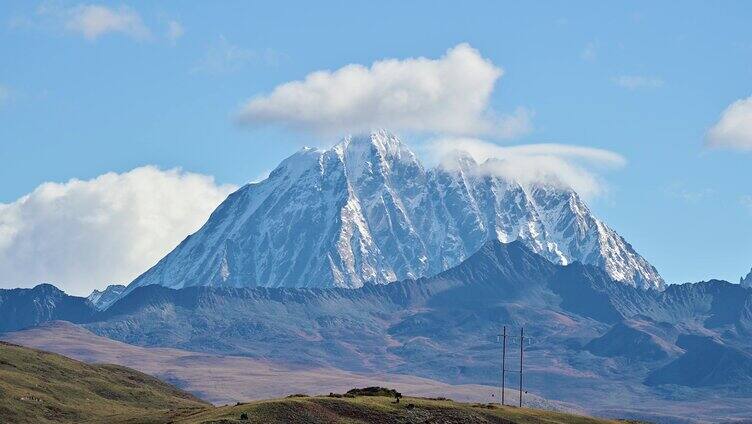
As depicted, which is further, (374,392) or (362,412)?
(374,392)

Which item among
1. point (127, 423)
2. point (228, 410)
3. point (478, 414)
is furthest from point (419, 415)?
point (127, 423)

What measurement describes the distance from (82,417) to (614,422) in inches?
2812

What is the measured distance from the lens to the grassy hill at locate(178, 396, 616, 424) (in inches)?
6329

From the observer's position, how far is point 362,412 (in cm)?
16788

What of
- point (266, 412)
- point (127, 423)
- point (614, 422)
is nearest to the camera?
point (266, 412)

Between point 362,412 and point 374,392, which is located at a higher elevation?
point 374,392

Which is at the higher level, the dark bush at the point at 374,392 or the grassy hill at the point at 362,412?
the dark bush at the point at 374,392

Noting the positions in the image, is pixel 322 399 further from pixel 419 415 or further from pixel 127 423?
pixel 127 423

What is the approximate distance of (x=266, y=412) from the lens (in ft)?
529

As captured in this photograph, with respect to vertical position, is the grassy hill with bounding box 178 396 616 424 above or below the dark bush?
below

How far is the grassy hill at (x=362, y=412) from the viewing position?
161 metres

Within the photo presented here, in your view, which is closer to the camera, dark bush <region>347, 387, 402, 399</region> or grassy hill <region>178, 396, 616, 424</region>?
grassy hill <region>178, 396, 616, 424</region>

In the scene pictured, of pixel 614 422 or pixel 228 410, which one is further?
pixel 614 422

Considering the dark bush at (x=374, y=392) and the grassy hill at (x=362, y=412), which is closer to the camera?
the grassy hill at (x=362, y=412)
